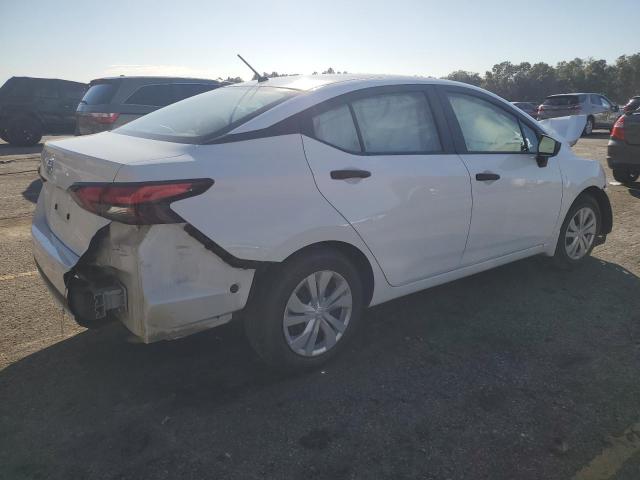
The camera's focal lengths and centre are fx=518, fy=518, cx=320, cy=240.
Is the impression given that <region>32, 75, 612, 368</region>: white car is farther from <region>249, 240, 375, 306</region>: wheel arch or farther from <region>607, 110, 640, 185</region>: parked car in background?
<region>607, 110, 640, 185</region>: parked car in background

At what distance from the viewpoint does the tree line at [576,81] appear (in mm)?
59125

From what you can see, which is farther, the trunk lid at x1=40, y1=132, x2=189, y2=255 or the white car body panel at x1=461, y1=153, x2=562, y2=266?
the white car body panel at x1=461, y1=153, x2=562, y2=266

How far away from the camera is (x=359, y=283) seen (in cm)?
309

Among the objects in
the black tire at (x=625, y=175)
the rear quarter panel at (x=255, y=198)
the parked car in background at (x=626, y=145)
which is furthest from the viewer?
the black tire at (x=625, y=175)

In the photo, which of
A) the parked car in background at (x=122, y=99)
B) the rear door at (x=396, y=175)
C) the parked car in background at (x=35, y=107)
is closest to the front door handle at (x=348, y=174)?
the rear door at (x=396, y=175)

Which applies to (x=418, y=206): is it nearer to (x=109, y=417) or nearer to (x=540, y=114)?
(x=109, y=417)

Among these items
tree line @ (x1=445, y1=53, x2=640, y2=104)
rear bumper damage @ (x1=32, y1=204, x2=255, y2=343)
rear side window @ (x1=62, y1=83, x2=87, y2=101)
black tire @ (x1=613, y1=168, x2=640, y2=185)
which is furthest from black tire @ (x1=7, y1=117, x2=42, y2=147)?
tree line @ (x1=445, y1=53, x2=640, y2=104)

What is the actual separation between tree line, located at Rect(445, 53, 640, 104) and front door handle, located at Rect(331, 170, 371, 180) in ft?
198

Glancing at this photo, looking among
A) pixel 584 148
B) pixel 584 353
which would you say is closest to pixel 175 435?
pixel 584 353

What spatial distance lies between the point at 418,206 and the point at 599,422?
4.94ft

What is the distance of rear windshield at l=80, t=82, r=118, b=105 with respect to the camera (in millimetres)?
8414

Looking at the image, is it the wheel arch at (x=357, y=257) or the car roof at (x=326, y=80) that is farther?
the car roof at (x=326, y=80)

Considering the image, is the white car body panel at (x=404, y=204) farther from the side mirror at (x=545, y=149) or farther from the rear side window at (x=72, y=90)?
the rear side window at (x=72, y=90)

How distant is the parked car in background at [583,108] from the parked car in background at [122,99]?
16734 millimetres
